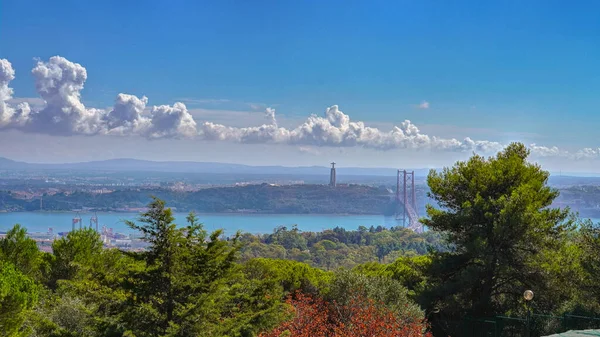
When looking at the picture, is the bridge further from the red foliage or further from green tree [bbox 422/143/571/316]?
the red foliage

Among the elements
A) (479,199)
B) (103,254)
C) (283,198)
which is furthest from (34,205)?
(479,199)

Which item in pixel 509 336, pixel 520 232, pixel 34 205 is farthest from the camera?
pixel 34 205

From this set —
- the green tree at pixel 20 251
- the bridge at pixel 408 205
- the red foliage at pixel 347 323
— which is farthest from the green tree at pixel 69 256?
the bridge at pixel 408 205

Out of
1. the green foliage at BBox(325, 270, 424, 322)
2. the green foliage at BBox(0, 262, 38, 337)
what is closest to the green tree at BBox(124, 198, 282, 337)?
the green foliage at BBox(0, 262, 38, 337)

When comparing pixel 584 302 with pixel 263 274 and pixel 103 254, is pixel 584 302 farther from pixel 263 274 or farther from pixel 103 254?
pixel 103 254

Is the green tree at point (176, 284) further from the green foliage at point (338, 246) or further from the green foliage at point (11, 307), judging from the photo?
the green foliage at point (338, 246)

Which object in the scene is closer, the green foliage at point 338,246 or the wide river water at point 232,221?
the green foliage at point 338,246
